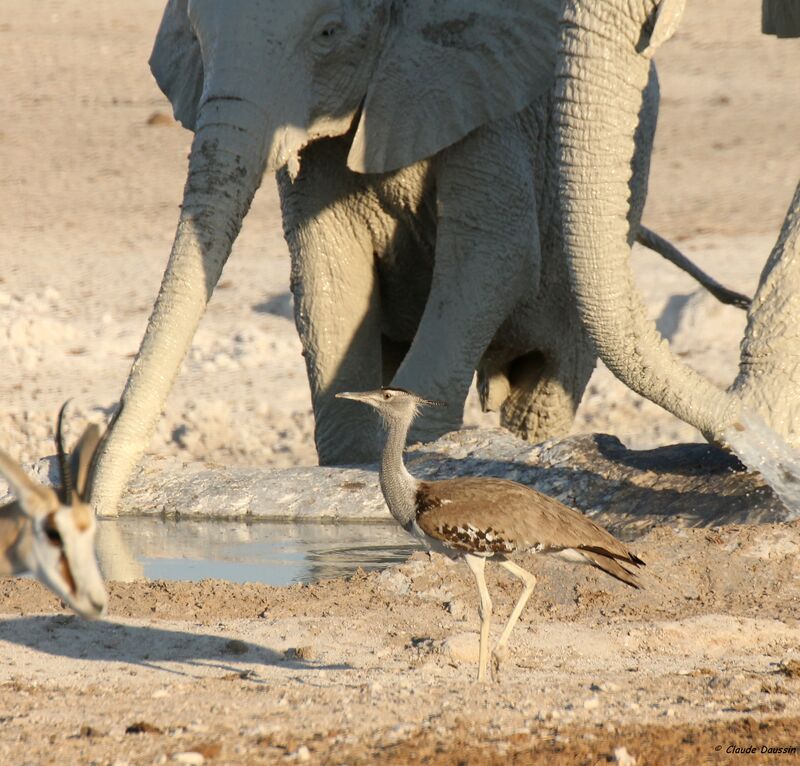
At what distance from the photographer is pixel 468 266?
25.6 feet

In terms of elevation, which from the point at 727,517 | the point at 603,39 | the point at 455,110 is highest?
the point at 603,39

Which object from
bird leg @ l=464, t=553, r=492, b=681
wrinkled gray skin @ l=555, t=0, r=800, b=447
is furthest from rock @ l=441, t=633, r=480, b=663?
wrinkled gray skin @ l=555, t=0, r=800, b=447

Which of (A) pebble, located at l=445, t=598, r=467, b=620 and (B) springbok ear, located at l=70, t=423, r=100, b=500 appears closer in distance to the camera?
(B) springbok ear, located at l=70, t=423, r=100, b=500

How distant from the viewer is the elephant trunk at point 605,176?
5445 millimetres

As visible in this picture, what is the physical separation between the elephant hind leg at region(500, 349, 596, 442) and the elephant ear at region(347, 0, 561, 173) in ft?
5.15

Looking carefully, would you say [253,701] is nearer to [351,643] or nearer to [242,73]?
[351,643]

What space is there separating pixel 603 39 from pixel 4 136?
50.0 ft

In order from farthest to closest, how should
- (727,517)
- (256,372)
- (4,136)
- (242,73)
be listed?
(4,136)
(256,372)
(242,73)
(727,517)

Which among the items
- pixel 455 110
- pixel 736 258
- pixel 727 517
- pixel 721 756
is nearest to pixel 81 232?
pixel 736 258

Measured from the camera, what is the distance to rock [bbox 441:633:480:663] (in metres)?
5.09

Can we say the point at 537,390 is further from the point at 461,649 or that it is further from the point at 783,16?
the point at 461,649

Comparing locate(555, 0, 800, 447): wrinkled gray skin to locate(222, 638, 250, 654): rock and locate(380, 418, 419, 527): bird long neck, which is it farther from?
locate(222, 638, 250, 654): rock

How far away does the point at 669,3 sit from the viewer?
5.32 metres

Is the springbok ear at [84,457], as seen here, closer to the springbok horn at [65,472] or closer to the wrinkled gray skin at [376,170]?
the springbok horn at [65,472]
